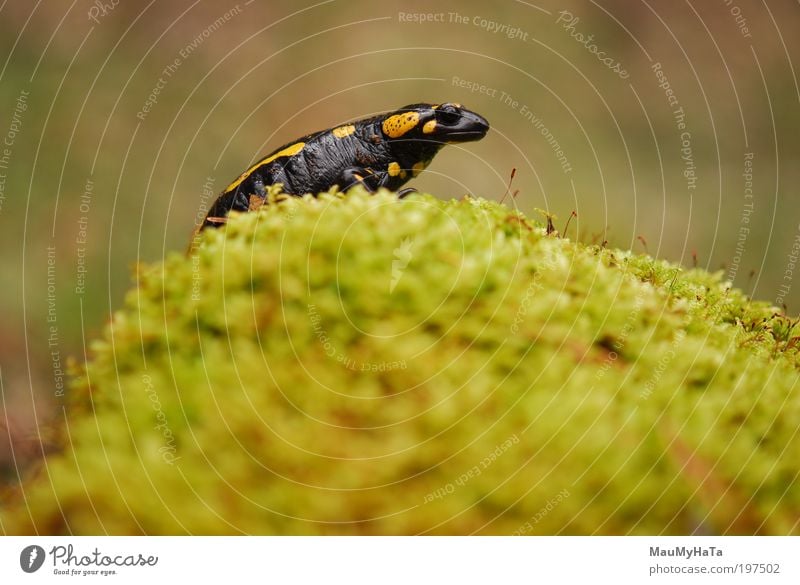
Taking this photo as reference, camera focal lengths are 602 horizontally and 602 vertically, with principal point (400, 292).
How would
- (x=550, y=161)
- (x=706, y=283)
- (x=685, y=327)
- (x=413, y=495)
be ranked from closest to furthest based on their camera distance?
→ (x=413, y=495)
(x=685, y=327)
(x=706, y=283)
(x=550, y=161)

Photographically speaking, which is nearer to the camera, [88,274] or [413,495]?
[413,495]

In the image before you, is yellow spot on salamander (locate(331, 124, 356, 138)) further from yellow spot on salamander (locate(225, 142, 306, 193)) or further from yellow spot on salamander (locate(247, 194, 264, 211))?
yellow spot on salamander (locate(247, 194, 264, 211))

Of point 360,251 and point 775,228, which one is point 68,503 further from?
point 775,228

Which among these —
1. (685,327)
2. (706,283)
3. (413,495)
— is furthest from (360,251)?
(706,283)

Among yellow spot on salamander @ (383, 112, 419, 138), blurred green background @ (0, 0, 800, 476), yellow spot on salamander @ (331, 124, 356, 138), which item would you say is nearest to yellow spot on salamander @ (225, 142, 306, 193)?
yellow spot on salamander @ (331, 124, 356, 138)

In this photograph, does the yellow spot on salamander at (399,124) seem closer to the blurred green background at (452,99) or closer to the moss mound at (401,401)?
the moss mound at (401,401)

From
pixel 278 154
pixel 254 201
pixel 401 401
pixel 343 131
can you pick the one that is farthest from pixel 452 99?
pixel 401 401

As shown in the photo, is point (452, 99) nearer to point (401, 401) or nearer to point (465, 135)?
point (465, 135)
